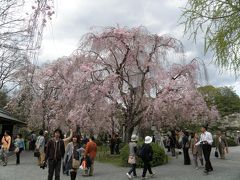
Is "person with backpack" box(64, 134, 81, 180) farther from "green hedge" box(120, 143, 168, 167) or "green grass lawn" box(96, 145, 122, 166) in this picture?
"green grass lawn" box(96, 145, 122, 166)

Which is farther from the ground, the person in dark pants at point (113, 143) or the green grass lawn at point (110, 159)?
the person in dark pants at point (113, 143)

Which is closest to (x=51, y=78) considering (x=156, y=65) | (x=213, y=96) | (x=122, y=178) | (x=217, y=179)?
(x=156, y=65)

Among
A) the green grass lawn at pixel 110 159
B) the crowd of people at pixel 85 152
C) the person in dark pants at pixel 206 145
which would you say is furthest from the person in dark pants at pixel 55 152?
the green grass lawn at pixel 110 159

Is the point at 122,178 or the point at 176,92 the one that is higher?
the point at 176,92

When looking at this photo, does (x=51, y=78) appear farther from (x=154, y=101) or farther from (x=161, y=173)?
(x=161, y=173)

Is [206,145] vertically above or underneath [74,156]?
above

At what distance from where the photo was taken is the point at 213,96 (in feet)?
163

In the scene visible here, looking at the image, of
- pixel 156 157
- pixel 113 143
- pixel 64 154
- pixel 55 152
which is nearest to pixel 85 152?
pixel 64 154

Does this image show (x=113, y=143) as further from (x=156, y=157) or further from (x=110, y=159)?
(x=156, y=157)

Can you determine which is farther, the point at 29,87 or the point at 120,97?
the point at 29,87

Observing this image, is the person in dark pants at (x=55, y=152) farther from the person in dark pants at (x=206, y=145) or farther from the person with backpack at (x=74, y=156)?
the person in dark pants at (x=206, y=145)

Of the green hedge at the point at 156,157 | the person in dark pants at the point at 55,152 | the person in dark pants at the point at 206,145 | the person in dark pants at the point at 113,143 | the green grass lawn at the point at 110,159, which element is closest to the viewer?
the person in dark pants at the point at 55,152

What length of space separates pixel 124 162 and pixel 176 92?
5.58 meters

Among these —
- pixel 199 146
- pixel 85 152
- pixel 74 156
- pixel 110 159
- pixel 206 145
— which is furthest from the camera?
pixel 110 159
